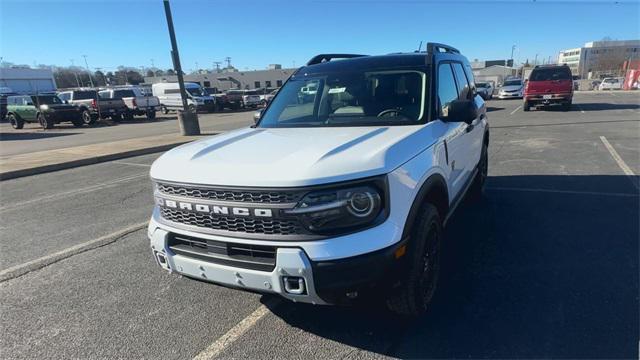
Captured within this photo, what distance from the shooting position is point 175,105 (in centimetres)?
3366

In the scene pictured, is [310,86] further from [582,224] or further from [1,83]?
[1,83]

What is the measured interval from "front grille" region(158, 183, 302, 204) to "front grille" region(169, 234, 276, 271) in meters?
0.28

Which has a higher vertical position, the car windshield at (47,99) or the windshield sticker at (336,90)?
the car windshield at (47,99)

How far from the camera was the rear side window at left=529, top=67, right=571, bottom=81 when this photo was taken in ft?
60.2

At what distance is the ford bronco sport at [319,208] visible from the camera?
7.32 ft

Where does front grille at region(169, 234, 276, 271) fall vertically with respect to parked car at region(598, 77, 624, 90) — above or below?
above

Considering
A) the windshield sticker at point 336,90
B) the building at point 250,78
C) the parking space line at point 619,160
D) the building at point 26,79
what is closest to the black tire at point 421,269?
the windshield sticker at point 336,90

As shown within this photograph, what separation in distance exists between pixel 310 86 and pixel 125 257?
270cm

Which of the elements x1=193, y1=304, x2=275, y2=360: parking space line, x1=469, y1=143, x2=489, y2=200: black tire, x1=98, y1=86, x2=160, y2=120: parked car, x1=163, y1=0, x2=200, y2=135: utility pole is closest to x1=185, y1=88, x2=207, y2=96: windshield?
x1=98, y1=86, x2=160, y2=120: parked car

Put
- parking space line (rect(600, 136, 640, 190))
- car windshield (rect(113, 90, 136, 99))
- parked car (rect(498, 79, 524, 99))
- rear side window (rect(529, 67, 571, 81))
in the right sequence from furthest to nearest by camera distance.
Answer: parked car (rect(498, 79, 524, 99)) < car windshield (rect(113, 90, 136, 99)) < rear side window (rect(529, 67, 571, 81)) < parking space line (rect(600, 136, 640, 190))

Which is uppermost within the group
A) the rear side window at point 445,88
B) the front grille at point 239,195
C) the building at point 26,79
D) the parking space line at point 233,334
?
the building at point 26,79

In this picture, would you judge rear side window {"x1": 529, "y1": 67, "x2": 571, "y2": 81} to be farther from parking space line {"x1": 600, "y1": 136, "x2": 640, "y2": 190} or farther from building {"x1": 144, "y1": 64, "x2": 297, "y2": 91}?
building {"x1": 144, "y1": 64, "x2": 297, "y2": 91}

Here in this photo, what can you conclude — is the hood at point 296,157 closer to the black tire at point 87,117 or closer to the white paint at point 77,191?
the white paint at point 77,191

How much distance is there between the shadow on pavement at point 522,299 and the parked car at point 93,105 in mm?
25779
